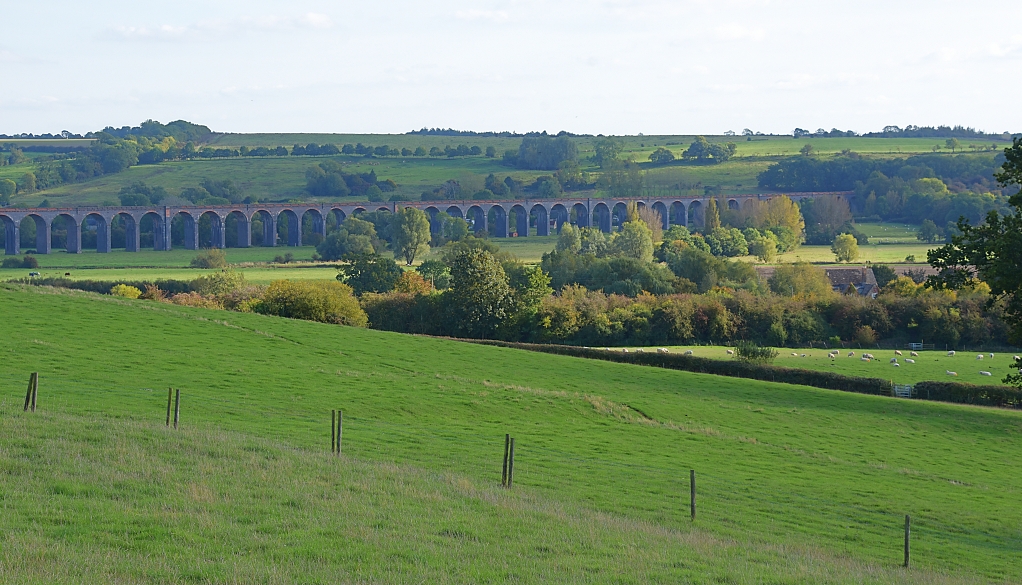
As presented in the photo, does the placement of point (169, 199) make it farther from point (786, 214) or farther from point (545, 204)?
point (786, 214)

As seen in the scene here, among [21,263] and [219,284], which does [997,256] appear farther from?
[21,263]

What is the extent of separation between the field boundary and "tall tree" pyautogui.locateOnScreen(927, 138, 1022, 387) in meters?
16.3

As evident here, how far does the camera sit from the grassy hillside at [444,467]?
13.0 meters

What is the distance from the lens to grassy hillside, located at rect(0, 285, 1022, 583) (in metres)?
13.0

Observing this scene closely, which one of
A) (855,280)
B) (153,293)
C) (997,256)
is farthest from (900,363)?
(153,293)

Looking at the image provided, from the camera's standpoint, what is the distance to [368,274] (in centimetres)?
9344

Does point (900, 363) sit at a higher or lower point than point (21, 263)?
lower

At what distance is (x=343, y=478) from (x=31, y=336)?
25.6m

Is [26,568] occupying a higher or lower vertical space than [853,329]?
higher

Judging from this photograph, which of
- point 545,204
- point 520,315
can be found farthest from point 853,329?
point 545,204

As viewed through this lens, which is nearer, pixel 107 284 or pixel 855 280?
pixel 107 284

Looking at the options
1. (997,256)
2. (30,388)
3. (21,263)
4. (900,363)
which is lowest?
(900,363)

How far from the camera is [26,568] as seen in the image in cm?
1080

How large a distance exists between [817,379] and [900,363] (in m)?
16.9
